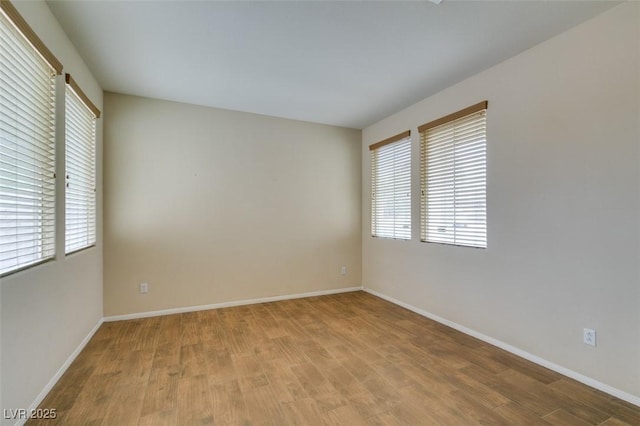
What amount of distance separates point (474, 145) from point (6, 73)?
351 cm

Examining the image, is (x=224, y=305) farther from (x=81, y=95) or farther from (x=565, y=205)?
(x=565, y=205)

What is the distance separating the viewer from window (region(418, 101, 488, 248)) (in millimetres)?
2818

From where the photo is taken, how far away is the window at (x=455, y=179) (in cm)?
282

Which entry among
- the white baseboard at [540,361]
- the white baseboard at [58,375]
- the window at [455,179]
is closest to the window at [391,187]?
the window at [455,179]

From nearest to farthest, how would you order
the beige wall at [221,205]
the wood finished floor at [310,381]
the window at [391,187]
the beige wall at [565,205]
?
the wood finished floor at [310,381] < the beige wall at [565,205] < the beige wall at [221,205] < the window at [391,187]

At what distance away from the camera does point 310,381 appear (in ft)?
6.86

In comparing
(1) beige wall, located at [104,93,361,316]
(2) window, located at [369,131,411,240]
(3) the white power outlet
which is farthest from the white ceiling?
(3) the white power outlet

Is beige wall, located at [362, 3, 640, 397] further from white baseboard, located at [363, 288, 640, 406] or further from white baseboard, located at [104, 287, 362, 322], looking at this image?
white baseboard, located at [104, 287, 362, 322]

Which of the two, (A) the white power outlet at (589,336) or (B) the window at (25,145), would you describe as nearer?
(B) the window at (25,145)

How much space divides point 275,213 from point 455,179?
236 cm

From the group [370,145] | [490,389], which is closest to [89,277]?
[490,389]

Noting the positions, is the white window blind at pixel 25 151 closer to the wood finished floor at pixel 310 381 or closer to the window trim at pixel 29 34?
the window trim at pixel 29 34

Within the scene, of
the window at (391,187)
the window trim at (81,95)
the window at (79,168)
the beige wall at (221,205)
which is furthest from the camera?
the window at (391,187)

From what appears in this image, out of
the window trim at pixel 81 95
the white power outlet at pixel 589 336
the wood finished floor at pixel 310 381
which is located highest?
the window trim at pixel 81 95
